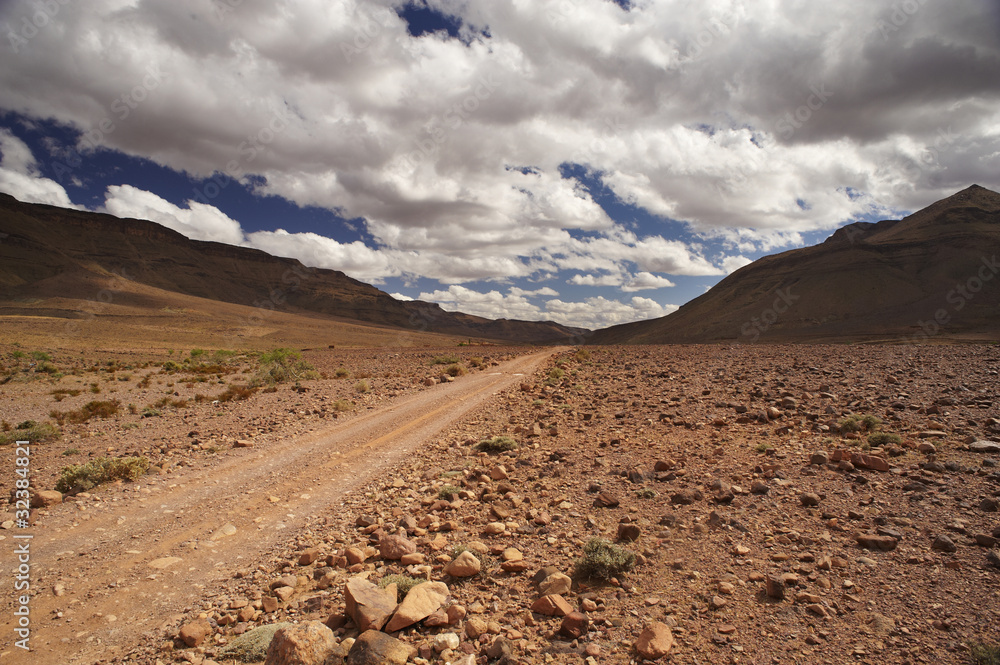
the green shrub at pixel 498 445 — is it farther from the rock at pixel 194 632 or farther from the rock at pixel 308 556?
the rock at pixel 194 632

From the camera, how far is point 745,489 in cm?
665

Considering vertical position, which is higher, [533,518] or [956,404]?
[956,404]

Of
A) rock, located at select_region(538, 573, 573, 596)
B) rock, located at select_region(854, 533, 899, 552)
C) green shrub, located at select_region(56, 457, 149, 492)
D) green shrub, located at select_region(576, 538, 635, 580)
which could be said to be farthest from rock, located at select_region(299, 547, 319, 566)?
rock, located at select_region(854, 533, 899, 552)

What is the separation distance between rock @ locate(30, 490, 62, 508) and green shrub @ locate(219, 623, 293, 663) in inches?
237

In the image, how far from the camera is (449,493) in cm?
775

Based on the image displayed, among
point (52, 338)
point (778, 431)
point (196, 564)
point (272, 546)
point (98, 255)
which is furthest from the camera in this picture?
point (98, 255)

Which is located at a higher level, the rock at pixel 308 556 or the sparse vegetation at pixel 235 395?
the rock at pixel 308 556

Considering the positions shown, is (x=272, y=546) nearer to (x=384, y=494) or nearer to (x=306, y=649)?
(x=384, y=494)

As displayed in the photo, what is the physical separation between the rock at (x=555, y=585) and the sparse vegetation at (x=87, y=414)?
16.4 metres

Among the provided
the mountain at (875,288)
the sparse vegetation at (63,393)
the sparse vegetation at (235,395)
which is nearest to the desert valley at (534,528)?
the sparse vegetation at (235,395)

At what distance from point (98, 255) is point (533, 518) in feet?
771

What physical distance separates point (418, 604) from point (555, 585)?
138 cm

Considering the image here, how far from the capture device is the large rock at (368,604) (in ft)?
13.8

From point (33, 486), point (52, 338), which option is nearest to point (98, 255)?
point (52, 338)
